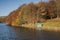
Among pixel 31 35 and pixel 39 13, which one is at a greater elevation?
pixel 39 13

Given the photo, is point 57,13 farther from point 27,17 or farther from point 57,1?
point 27,17

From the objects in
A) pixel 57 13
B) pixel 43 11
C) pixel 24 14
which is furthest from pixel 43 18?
pixel 24 14

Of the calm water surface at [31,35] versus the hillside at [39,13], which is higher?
the hillside at [39,13]

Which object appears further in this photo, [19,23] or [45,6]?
[19,23]

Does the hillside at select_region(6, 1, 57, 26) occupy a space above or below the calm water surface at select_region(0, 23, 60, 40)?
above

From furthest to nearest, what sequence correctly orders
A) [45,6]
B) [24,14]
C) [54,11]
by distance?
[24,14], [45,6], [54,11]

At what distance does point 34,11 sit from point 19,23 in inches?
523

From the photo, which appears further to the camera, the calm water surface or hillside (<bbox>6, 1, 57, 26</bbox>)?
hillside (<bbox>6, 1, 57, 26</bbox>)

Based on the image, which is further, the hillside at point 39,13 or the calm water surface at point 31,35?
the hillside at point 39,13

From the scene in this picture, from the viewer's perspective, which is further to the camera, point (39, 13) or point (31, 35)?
point (39, 13)

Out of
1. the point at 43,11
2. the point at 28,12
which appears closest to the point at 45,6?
the point at 43,11

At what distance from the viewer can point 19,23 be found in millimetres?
99312

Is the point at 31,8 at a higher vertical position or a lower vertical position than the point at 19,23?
higher

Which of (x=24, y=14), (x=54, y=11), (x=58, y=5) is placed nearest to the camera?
(x=58, y=5)
